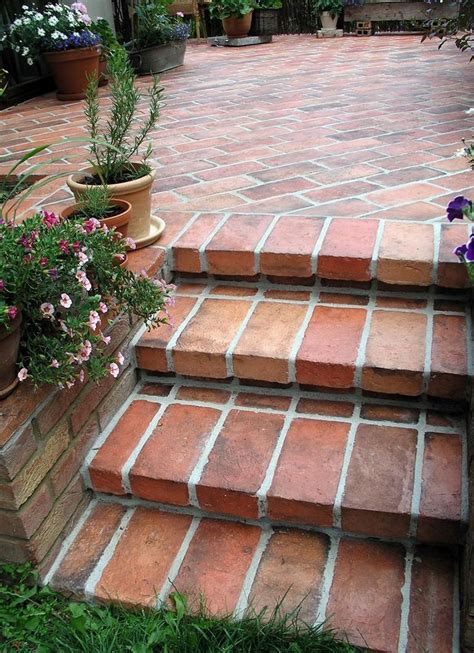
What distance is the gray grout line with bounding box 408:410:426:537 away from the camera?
1459 millimetres

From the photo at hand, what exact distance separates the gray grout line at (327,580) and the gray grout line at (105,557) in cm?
55

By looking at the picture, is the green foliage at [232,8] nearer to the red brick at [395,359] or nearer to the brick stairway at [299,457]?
the brick stairway at [299,457]

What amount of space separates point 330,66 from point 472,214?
4.61 m

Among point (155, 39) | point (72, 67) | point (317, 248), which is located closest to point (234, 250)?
point (317, 248)

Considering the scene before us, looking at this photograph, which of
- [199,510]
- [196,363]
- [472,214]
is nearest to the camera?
[472,214]

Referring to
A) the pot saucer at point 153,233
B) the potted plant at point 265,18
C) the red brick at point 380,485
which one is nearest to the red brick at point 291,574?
the red brick at point 380,485

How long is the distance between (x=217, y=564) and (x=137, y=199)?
116 cm

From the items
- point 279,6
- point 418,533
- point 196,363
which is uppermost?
point 279,6

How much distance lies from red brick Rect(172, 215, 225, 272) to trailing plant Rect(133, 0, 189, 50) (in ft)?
13.4

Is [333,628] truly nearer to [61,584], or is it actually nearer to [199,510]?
[199,510]

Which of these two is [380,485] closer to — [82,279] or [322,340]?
[322,340]

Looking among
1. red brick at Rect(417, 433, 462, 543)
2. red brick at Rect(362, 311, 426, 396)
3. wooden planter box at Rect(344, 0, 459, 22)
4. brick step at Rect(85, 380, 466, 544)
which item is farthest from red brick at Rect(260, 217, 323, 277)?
wooden planter box at Rect(344, 0, 459, 22)

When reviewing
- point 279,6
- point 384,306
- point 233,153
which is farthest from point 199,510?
point 279,6

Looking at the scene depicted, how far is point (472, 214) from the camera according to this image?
4.25 ft
